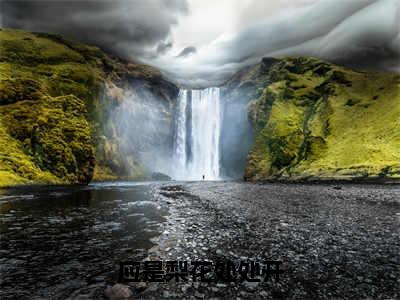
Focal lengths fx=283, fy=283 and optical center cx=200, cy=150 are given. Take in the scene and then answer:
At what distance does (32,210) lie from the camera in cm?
2586

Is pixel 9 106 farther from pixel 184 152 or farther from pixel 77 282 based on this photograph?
pixel 184 152

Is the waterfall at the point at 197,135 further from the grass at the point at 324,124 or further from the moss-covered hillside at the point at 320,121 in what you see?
the grass at the point at 324,124

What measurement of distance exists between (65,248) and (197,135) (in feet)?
524

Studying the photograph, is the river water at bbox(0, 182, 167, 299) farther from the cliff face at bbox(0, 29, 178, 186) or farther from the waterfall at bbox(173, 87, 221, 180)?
the waterfall at bbox(173, 87, 221, 180)

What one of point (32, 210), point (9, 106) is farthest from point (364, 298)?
point (9, 106)

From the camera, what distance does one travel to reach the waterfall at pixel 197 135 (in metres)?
167

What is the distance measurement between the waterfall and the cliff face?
18.0 metres

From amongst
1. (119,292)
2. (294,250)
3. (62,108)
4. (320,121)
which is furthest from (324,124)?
(119,292)

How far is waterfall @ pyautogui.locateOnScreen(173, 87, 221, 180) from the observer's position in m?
167

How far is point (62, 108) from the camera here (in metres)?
82.4

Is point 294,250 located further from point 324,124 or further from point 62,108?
point 324,124

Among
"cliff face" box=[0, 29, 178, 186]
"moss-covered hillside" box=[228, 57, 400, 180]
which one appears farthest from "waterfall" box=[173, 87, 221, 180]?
"moss-covered hillside" box=[228, 57, 400, 180]

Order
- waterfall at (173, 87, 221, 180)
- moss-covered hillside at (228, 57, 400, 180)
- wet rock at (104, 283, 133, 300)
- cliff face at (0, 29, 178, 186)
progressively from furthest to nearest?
waterfall at (173, 87, 221, 180), moss-covered hillside at (228, 57, 400, 180), cliff face at (0, 29, 178, 186), wet rock at (104, 283, 133, 300)

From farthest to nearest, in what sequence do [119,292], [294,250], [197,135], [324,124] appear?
[197,135] < [324,124] < [294,250] < [119,292]
